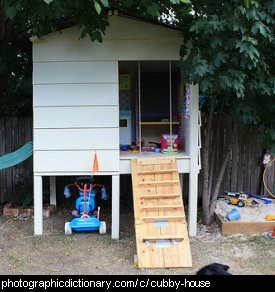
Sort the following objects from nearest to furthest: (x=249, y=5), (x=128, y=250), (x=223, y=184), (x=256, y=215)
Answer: (x=249, y=5) → (x=128, y=250) → (x=256, y=215) → (x=223, y=184)

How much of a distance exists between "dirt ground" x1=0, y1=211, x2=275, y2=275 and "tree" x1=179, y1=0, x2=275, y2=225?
1609 millimetres

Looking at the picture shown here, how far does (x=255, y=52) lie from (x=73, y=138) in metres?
2.74

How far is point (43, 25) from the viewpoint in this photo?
580 centimetres

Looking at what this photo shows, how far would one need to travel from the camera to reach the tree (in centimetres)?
500

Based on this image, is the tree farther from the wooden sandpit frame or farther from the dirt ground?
the dirt ground

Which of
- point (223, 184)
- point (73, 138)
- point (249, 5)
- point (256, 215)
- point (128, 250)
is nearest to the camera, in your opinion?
point (249, 5)

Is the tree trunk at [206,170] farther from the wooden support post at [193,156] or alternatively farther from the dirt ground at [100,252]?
the wooden support post at [193,156]

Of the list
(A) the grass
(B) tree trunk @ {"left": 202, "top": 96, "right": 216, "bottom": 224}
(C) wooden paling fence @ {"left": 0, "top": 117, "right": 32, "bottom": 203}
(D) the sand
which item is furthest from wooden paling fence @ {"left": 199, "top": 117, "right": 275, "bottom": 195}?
(A) the grass

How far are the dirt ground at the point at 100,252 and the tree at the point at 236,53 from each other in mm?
1609

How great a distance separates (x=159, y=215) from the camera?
5.62 metres

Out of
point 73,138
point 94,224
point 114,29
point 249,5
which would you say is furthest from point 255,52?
point 94,224

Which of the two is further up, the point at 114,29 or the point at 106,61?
the point at 114,29

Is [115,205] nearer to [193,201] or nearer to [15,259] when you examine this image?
[193,201]
